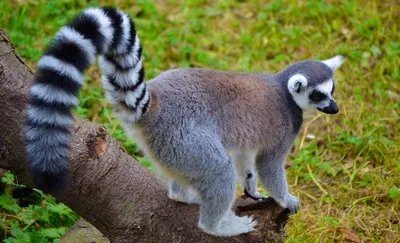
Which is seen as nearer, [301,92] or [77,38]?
[77,38]

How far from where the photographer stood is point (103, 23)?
2.73 m

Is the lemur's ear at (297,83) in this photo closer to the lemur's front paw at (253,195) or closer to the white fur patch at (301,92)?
the white fur patch at (301,92)

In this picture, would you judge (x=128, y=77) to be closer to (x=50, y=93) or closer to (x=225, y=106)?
(x=50, y=93)

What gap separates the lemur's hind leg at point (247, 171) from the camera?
3928 mm

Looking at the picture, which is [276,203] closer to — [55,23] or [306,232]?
[306,232]

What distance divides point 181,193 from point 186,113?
601 millimetres

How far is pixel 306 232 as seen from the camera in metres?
4.50

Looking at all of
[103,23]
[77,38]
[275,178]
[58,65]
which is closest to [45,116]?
[58,65]

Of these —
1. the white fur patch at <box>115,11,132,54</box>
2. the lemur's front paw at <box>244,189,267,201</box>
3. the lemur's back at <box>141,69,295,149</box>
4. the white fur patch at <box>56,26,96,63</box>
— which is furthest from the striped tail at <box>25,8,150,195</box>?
the lemur's front paw at <box>244,189,267,201</box>

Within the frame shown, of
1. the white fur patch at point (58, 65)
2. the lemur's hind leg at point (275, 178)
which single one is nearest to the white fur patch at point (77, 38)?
the white fur patch at point (58, 65)

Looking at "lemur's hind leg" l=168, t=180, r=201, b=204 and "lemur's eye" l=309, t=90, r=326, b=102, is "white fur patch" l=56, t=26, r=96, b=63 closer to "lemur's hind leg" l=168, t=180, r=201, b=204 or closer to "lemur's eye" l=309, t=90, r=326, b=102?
"lemur's hind leg" l=168, t=180, r=201, b=204

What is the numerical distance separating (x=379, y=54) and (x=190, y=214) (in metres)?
3.89

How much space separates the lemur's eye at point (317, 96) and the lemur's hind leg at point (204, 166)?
0.88 meters

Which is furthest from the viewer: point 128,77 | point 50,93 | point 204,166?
point 204,166
